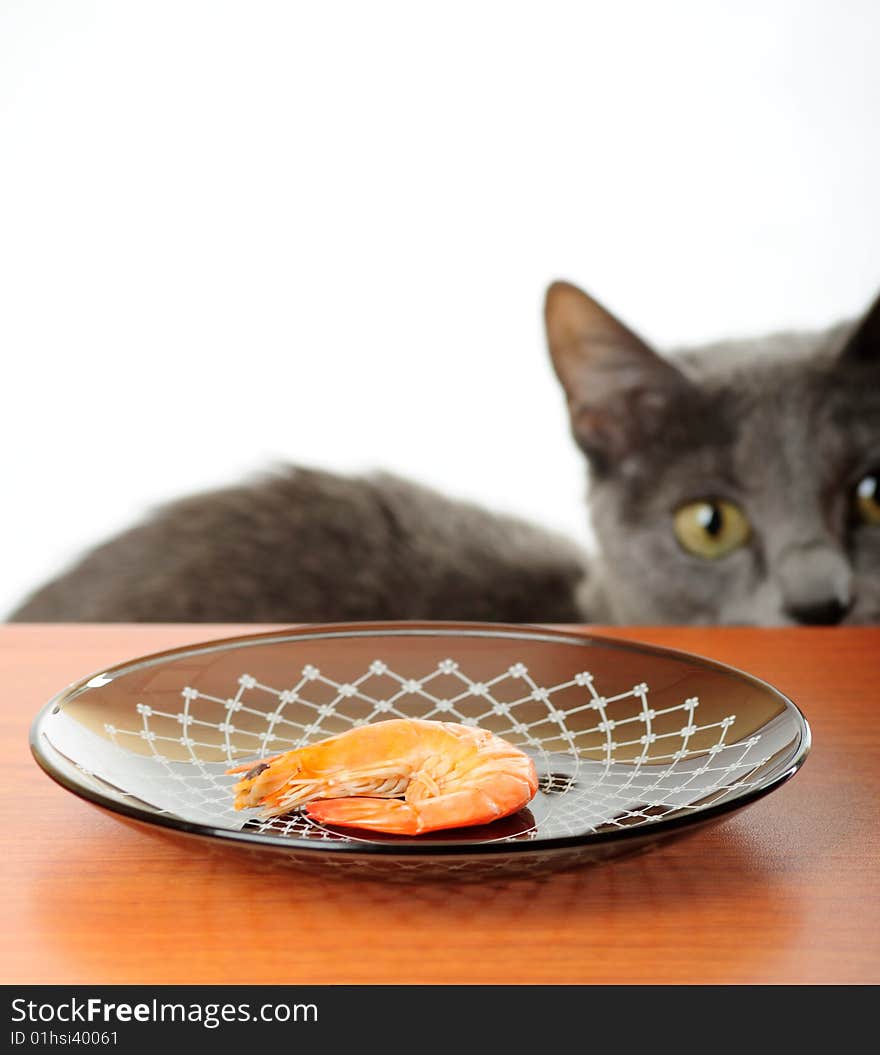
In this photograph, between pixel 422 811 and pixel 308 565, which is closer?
pixel 422 811

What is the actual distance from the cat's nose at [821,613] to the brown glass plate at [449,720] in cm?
70

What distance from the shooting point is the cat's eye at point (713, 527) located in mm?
1361

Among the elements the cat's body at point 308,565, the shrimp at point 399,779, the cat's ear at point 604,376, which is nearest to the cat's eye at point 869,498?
the cat's ear at point 604,376

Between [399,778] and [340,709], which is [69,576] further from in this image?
[399,778]

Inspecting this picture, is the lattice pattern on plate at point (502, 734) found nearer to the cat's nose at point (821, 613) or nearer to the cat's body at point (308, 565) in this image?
the cat's nose at point (821, 613)

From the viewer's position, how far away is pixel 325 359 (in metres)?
2.07

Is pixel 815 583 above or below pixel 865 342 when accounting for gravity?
below

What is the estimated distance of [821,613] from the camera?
1.26 m

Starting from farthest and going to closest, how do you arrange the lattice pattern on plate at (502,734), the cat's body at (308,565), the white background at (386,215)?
1. the white background at (386,215)
2. the cat's body at (308,565)
3. the lattice pattern on plate at (502,734)

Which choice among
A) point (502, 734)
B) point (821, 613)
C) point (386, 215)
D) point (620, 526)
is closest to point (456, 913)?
point (502, 734)

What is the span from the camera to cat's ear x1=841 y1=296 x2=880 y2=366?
4.44 feet

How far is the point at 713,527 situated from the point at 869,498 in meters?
0.19

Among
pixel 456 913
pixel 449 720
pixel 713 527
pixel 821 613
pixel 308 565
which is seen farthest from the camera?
pixel 308 565

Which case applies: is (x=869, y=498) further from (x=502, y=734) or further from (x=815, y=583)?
(x=502, y=734)
